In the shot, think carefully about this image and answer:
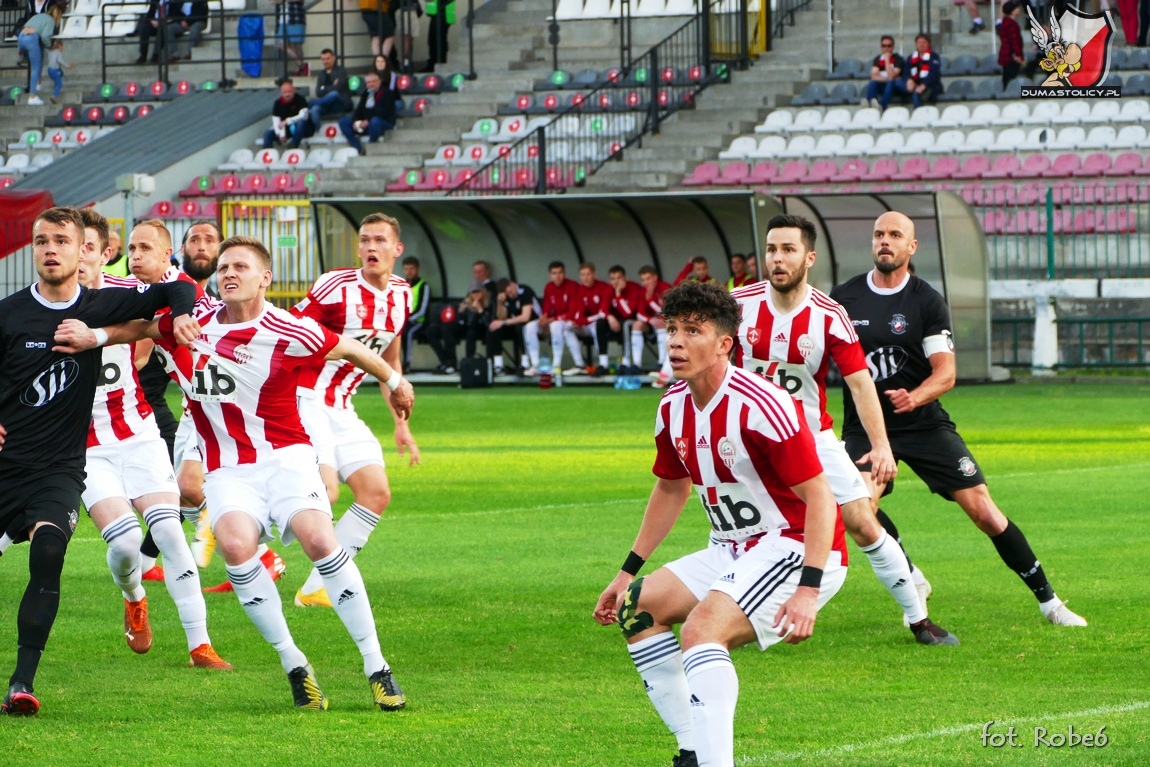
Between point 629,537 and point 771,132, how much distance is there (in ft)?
66.5

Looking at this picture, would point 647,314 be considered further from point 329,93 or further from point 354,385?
point 354,385

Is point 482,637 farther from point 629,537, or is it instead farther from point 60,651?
point 629,537

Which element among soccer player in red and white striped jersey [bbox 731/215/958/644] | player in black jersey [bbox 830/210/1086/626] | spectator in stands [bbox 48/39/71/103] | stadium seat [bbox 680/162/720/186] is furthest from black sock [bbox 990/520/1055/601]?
spectator in stands [bbox 48/39/71/103]

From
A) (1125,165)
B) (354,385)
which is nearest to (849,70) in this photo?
(1125,165)

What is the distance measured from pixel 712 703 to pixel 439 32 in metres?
33.0

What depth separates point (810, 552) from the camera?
5.12 m

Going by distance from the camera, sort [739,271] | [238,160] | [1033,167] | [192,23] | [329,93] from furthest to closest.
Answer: [192,23] → [329,93] → [238,160] → [1033,167] → [739,271]

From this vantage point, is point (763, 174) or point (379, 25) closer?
point (763, 174)

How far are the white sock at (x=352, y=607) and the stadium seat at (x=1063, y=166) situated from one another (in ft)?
73.4

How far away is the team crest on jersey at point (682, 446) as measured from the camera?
5363 millimetres

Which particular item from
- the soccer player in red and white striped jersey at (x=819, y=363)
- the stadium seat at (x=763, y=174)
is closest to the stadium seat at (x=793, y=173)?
the stadium seat at (x=763, y=174)

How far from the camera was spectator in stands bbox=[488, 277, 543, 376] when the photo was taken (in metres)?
25.8

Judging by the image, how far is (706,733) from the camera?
4.86 metres

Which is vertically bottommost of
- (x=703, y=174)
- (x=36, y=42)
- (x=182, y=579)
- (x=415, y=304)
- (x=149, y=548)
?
(x=149, y=548)
